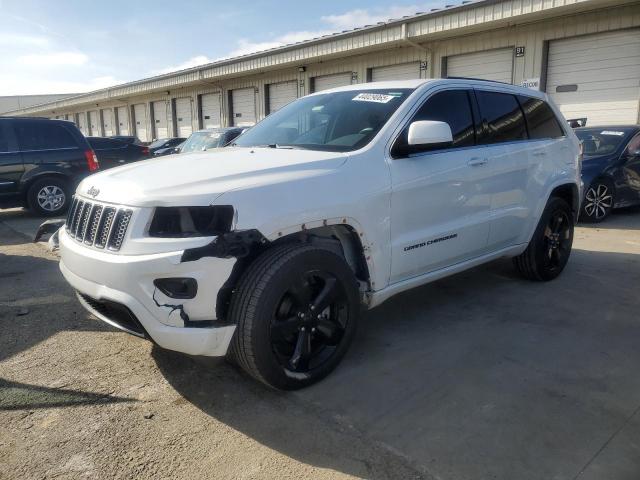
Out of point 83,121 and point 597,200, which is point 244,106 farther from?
point 83,121

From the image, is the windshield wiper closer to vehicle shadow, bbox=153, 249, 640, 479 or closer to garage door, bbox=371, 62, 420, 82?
vehicle shadow, bbox=153, 249, 640, 479

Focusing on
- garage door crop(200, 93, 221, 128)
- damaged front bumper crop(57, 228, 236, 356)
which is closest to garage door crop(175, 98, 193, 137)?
garage door crop(200, 93, 221, 128)

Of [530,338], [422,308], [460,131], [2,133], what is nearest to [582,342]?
[530,338]

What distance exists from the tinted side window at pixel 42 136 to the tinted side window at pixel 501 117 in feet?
26.5

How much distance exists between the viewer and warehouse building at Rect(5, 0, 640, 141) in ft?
35.3

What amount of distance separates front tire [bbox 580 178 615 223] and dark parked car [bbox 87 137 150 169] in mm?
11355

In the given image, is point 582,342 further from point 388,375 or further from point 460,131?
point 460,131

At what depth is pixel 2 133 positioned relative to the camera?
356 inches

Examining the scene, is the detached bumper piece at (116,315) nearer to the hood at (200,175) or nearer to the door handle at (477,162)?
the hood at (200,175)

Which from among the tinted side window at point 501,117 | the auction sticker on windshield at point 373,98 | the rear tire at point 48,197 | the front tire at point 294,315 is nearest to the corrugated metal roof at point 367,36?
the tinted side window at point 501,117

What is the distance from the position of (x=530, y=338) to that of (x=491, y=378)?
0.78 meters

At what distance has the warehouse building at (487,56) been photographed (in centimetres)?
1077

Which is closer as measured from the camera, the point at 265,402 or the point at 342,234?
the point at 265,402

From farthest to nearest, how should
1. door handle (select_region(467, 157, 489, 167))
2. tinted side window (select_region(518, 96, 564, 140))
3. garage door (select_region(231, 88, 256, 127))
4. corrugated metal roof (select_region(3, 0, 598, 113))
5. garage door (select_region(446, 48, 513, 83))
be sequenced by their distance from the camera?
garage door (select_region(231, 88, 256, 127)) < garage door (select_region(446, 48, 513, 83)) < corrugated metal roof (select_region(3, 0, 598, 113)) < tinted side window (select_region(518, 96, 564, 140)) < door handle (select_region(467, 157, 489, 167))
